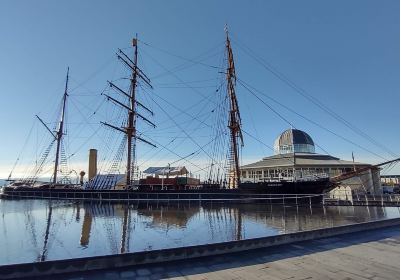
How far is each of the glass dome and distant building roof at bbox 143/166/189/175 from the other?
92.9 feet

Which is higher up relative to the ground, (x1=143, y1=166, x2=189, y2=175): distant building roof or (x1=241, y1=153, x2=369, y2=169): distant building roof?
(x1=241, y1=153, x2=369, y2=169): distant building roof

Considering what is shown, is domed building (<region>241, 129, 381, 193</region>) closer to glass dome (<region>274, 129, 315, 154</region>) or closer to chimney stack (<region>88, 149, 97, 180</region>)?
glass dome (<region>274, 129, 315, 154</region>)

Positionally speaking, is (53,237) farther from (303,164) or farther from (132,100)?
(303,164)

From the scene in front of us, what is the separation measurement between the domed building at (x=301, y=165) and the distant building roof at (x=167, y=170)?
305 inches

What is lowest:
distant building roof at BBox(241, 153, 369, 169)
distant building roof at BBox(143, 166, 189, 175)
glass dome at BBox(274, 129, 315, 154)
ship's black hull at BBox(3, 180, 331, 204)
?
ship's black hull at BBox(3, 180, 331, 204)

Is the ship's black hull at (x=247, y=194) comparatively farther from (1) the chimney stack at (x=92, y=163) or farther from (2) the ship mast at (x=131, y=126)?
(1) the chimney stack at (x=92, y=163)

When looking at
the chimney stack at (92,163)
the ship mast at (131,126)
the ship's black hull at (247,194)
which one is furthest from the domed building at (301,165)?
the chimney stack at (92,163)

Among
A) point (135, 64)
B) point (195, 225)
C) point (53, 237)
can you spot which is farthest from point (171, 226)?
point (135, 64)

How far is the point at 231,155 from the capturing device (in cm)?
3309

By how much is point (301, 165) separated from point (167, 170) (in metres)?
20.5

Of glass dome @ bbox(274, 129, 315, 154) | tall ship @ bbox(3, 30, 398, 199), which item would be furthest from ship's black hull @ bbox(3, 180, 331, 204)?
glass dome @ bbox(274, 129, 315, 154)

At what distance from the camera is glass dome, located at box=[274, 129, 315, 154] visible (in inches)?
2343

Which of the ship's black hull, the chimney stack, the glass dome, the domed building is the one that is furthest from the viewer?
the glass dome

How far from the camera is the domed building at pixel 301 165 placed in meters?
43.0
